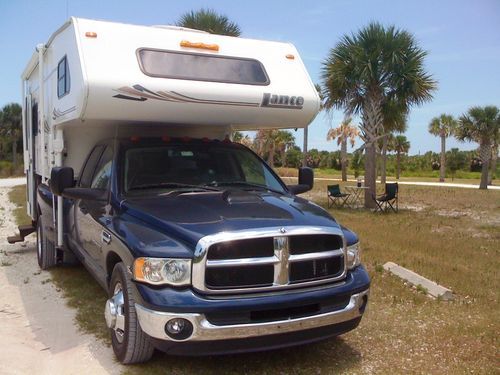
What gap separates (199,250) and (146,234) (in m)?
0.57

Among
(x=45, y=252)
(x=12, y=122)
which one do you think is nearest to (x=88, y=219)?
(x=45, y=252)

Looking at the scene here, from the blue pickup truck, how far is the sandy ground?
337 millimetres

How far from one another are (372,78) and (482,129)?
61.6ft

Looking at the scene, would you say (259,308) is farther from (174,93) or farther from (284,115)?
(284,115)

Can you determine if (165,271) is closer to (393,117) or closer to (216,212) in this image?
(216,212)

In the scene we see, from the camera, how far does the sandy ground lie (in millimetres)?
4055

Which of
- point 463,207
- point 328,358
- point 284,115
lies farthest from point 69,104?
point 463,207

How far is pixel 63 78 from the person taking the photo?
18.4 ft

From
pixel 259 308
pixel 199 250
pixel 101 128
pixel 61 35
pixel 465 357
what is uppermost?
pixel 61 35

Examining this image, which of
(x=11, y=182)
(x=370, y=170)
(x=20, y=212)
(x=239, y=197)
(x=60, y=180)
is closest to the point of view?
(x=239, y=197)

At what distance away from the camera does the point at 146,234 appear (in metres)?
3.84

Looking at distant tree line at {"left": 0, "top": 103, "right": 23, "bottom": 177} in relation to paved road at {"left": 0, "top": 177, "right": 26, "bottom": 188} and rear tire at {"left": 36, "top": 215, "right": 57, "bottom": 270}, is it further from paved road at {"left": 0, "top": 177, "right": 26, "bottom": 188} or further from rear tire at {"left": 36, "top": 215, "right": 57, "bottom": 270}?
rear tire at {"left": 36, "top": 215, "right": 57, "bottom": 270}

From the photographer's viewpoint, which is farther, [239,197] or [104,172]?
[104,172]

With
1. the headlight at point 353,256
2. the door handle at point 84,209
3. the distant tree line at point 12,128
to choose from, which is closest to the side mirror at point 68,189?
the door handle at point 84,209
